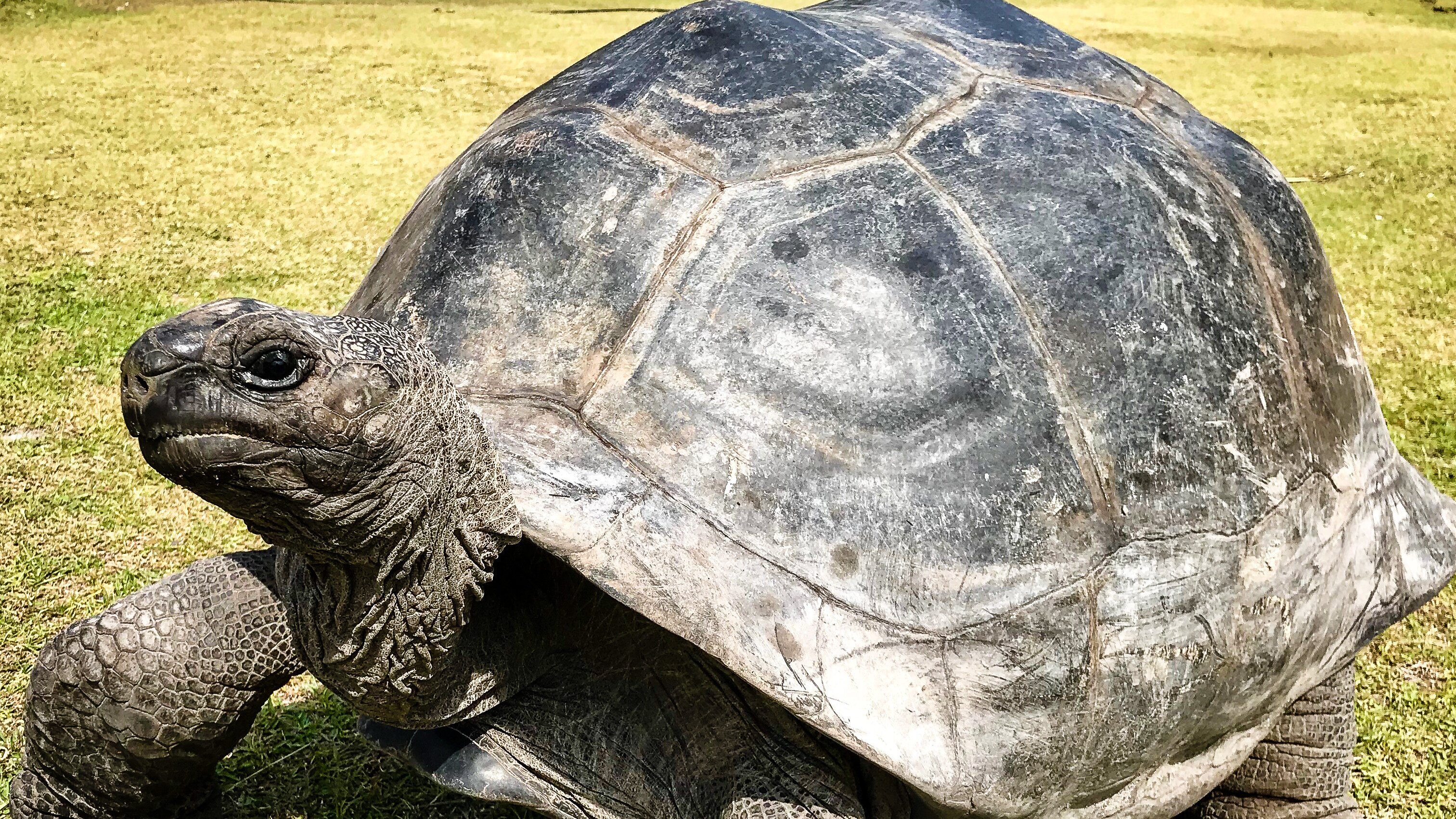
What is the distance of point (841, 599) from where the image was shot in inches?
69.8

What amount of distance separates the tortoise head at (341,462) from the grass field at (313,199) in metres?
1.11

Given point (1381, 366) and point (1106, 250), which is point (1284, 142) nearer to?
point (1381, 366)

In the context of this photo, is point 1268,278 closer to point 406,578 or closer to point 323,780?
point 406,578

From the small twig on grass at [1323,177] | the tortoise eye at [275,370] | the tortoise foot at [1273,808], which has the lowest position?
the small twig on grass at [1323,177]

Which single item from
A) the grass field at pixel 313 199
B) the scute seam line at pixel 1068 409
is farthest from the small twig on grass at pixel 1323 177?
the scute seam line at pixel 1068 409

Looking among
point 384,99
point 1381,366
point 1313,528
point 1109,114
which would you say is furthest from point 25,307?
point 1381,366

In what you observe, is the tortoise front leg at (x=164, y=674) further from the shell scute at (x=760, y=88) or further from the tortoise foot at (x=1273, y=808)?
the tortoise foot at (x=1273, y=808)

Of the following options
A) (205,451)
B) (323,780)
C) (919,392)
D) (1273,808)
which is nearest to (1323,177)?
(1273,808)

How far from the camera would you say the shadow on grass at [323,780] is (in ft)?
9.02

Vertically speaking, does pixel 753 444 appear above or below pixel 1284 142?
above

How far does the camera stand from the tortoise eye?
4.97 feet

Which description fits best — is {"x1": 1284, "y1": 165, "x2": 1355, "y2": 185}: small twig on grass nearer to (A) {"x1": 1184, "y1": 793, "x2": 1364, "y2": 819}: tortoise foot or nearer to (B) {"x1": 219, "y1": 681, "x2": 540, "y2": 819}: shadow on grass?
(A) {"x1": 1184, "y1": 793, "x2": 1364, "y2": 819}: tortoise foot

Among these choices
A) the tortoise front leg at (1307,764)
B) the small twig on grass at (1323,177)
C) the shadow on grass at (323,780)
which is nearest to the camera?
the tortoise front leg at (1307,764)

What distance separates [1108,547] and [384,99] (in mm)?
7847
